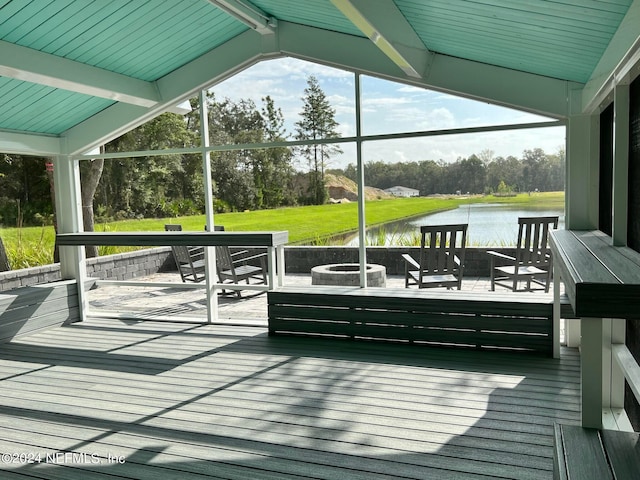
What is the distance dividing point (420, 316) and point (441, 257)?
68cm

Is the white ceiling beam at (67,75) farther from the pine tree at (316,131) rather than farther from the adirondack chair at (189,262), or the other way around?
the adirondack chair at (189,262)

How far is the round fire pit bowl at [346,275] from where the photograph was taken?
5.68m

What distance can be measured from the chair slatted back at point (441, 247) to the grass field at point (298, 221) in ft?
0.66

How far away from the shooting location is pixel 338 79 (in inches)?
208

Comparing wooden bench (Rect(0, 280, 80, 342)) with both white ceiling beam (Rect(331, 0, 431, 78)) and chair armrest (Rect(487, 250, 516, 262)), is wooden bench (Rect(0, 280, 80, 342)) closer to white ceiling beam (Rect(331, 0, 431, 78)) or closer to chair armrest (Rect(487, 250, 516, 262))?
white ceiling beam (Rect(331, 0, 431, 78))

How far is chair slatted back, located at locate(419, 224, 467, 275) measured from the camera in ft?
16.3

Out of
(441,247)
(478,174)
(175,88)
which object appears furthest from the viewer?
(175,88)

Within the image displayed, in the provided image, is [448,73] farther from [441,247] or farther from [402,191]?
[441,247]

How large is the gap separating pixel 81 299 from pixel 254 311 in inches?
78.6

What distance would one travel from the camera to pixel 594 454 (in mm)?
1697

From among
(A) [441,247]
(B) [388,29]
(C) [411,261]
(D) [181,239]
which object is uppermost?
(B) [388,29]

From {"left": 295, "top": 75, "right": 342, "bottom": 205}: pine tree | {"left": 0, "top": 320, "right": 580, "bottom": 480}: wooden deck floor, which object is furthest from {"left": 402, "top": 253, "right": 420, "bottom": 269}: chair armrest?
{"left": 295, "top": 75, "right": 342, "bottom": 205}: pine tree

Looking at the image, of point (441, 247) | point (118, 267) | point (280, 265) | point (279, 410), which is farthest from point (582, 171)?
point (118, 267)

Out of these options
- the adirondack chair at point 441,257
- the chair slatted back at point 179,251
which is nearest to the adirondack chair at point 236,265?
the chair slatted back at point 179,251
